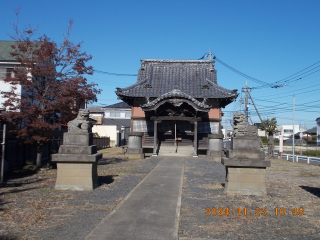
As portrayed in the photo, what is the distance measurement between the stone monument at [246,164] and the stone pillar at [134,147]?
11835mm

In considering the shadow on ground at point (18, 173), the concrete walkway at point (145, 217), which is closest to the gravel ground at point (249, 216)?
the concrete walkway at point (145, 217)

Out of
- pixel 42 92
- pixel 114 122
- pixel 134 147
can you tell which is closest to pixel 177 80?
pixel 134 147

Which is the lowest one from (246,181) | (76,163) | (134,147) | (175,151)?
(246,181)

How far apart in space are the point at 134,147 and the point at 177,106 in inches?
161

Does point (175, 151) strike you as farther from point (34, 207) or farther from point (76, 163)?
point (34, 207)

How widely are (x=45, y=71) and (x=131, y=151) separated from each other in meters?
8.90

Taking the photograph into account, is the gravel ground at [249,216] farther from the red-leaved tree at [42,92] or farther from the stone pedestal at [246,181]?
the red-leaved tree at [42,92]

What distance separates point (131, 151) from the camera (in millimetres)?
20047

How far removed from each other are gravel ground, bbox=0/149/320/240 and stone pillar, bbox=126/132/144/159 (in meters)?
9.49

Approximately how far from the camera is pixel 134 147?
66.3ft

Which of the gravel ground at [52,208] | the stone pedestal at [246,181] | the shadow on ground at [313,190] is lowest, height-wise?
the gravel ground at [52,208]

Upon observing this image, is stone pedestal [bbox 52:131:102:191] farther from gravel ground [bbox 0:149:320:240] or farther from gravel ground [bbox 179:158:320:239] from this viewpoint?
gravel ground [bbox 179:158:320:239]

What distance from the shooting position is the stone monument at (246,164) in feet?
27.3

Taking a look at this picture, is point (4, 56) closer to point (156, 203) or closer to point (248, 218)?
point (156, 203)
